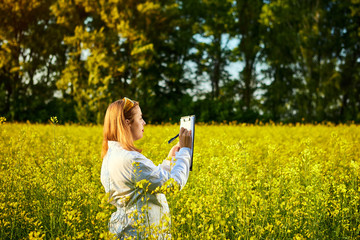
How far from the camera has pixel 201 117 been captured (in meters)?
19.0

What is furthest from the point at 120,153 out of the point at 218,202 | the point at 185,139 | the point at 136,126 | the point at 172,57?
→ the point at 172,57

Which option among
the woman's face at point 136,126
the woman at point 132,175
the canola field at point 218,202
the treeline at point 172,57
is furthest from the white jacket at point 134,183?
the treeline at point 172,57

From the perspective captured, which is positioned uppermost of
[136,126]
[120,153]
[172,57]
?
[172,57]

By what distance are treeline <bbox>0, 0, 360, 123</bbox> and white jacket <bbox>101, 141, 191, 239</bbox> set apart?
13090 millimetres

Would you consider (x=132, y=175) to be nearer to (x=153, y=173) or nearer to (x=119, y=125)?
(x=153, y=173)

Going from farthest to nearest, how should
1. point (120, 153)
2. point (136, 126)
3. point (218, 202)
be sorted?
1. point (218, 202)
2. point (136, 126)
3. point (120, 153)

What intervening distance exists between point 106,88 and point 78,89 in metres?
1.74

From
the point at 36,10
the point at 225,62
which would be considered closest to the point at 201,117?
the point at 225,62

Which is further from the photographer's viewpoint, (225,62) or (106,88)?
(225,62)

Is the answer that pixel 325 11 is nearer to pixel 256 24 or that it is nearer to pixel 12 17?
pixel 256 24

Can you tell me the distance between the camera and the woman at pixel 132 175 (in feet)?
7.78

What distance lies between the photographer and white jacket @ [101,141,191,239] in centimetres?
236

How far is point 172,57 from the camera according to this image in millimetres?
22891

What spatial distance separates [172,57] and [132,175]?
68.9 ft
